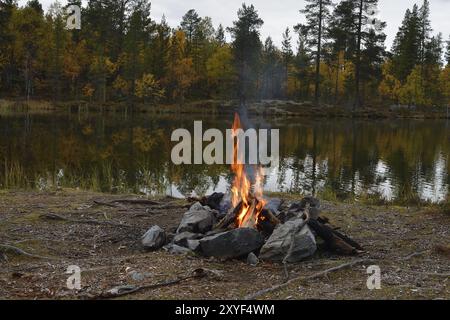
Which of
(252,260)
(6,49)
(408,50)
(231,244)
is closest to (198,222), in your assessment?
(231,244)

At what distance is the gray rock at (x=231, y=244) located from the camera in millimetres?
8109

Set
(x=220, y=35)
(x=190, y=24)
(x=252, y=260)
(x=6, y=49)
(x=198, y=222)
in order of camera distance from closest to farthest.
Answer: (x=252, y=260) → (x=198, y=222) → (x=6, y=49) → (x=190, y=24) → (x=220, y=35)

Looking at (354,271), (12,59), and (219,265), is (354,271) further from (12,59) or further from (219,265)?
(12,59)

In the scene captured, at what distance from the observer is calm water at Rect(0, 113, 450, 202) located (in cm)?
1903

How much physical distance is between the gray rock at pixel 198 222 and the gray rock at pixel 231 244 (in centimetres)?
94

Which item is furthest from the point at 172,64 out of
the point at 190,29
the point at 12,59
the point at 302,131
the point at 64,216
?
the point at 64,216

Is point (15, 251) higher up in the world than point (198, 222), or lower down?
lower down

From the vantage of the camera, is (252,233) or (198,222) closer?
(252,233)

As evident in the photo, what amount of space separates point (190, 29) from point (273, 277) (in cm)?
8855

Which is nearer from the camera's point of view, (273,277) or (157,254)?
(273,277)

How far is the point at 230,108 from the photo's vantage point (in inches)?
2724

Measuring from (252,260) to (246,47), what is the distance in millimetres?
65057

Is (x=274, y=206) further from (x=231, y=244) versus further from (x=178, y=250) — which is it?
(x=178, y=250)

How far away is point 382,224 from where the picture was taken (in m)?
10.9
